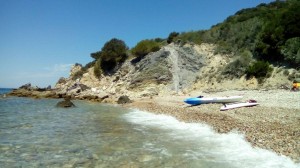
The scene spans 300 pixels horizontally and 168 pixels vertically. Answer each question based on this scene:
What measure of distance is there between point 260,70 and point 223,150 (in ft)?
75.1

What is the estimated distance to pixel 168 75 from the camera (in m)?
44.4

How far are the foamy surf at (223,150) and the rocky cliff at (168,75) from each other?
20534mm

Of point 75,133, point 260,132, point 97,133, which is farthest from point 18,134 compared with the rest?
point 260,132

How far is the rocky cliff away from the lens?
40.2 metres

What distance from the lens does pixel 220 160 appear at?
33.4 feet

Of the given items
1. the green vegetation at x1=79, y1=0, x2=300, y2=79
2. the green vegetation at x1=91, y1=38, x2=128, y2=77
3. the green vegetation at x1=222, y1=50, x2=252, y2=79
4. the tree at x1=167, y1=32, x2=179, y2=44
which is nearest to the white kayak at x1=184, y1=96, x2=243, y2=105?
the green vegetation at x1=79, y1=0, x2=300, y2=79

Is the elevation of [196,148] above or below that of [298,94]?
below

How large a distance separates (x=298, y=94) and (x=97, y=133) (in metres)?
15.3

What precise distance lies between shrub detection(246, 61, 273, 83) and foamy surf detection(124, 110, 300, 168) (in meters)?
17.6

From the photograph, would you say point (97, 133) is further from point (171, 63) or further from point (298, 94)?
point (171, 63)

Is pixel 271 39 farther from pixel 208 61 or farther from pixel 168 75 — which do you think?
pixel 168 75

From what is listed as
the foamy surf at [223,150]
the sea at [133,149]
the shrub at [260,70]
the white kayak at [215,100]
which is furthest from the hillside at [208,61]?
the sea at [133,149]

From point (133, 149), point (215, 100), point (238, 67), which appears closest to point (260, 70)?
point (238, 67)

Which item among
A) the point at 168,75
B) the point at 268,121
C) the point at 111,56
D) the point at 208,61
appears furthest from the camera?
the point at 111,56
